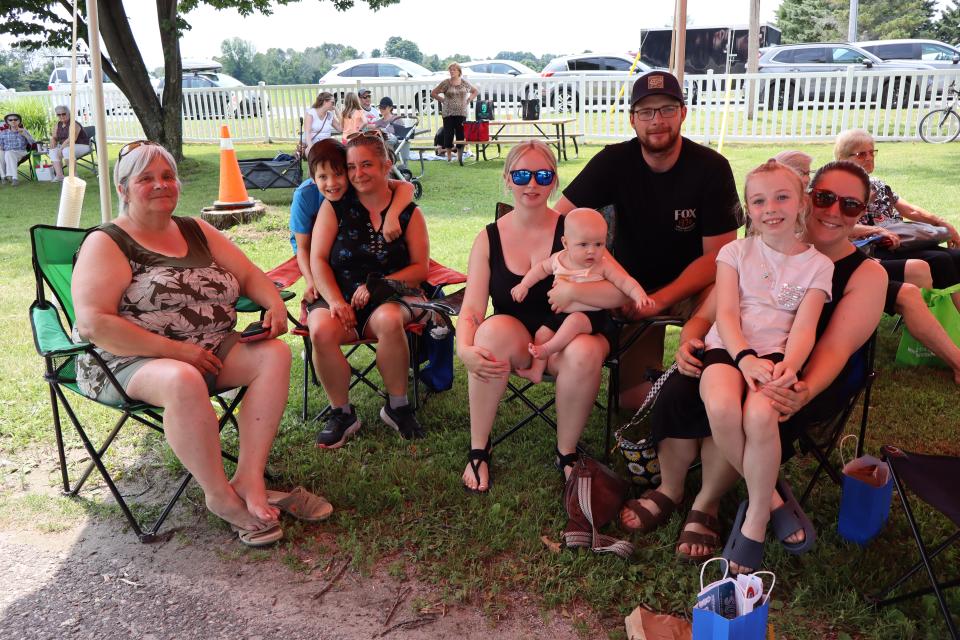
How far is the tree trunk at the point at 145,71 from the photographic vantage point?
453 inches

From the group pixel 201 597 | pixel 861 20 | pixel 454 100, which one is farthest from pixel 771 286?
Result: pixel 861 20

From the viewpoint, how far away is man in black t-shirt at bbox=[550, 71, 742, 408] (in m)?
3.02

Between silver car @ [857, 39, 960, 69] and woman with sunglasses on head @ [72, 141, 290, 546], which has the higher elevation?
silver car @ [857, 39, 960, 69]

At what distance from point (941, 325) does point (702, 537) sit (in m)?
2.14

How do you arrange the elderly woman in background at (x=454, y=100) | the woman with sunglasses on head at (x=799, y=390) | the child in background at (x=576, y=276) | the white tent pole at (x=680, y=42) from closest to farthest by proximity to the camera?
the woman with sunglasses on head at (x=799, y=390) < the child in background at (x=576, y=276) < the white tent pole at (x=680, y=42) < the elderly woman in background at (x=454, y=100)

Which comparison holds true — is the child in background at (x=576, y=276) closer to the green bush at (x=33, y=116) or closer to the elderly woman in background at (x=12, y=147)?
the elderly woman in background at (x=12, y=147)

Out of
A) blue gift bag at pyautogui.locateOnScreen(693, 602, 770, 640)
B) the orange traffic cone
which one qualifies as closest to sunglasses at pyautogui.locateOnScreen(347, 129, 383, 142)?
blue gift bag at pyautogui.locateOnScreen(693, 602, 770, 640)

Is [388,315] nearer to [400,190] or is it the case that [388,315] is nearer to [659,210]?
[400,190]

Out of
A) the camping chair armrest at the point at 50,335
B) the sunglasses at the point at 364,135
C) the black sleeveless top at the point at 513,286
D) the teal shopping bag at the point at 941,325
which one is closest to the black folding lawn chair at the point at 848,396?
the black sleeveless top at the point at 513,286

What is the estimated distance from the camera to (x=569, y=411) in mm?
2859

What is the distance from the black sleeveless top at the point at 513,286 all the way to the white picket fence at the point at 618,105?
31.2 ft

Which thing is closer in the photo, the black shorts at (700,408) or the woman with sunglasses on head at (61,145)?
the black shorts at (700,408)

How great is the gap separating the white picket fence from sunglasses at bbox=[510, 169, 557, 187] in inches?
373

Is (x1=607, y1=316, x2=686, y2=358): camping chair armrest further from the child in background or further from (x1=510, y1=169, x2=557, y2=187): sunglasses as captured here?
(x1=510, y1=169, x2=557, y2=187): sunglasses
